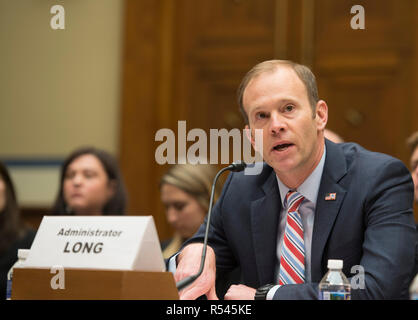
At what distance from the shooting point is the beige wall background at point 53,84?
5.48 metres

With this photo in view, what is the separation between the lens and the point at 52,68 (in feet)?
18.4

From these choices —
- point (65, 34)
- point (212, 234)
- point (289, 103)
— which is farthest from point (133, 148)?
point (289, 103)

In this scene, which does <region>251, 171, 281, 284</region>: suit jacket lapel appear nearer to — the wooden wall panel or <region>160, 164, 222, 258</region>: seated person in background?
<region>160, 164, 222, 258</region>: seated person in background

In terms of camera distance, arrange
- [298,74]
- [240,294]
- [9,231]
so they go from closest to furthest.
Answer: [240,294]
[298,74]
[9,231]

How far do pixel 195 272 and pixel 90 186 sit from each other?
2.29 m

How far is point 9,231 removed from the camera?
400cm

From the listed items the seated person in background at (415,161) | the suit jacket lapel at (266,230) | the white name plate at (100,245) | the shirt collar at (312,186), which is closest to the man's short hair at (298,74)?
the shirt collar at (312,186)

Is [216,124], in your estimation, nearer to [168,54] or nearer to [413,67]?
[168,54]

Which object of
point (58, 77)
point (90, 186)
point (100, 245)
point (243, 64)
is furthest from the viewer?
point (58, 77)

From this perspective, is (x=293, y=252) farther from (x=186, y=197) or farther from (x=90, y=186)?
(x=90, y=186)

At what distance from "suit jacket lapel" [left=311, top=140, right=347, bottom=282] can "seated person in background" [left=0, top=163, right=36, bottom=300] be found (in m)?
2.15

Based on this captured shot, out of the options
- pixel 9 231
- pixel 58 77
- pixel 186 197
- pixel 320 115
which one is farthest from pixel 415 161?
pixel 58 77

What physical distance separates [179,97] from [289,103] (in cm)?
314

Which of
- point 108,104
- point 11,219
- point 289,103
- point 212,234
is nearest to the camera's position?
point 289,103
